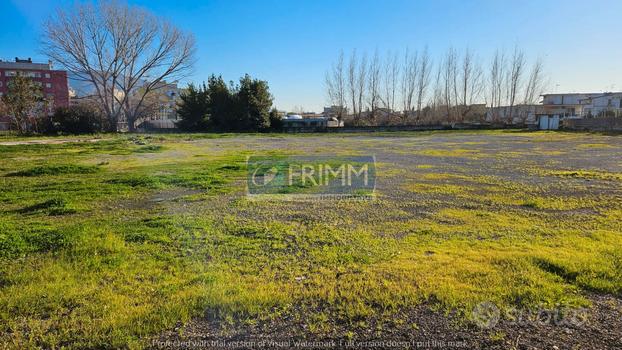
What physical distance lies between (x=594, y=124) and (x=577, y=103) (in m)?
31.1

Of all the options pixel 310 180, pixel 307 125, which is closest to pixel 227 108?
pixel 307 125

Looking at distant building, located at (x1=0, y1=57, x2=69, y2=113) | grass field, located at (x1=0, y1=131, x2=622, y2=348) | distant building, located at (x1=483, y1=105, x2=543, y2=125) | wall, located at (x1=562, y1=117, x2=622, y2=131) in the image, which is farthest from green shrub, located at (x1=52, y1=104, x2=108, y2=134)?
distant building, located at (x1=483, y1=105, x2=543, y2=125)

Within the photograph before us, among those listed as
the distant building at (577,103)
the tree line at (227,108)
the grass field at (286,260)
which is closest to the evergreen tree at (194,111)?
the tree line at (227,108)

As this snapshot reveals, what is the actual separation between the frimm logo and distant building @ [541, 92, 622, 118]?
54975mm

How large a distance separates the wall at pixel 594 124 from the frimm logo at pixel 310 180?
31.2 m

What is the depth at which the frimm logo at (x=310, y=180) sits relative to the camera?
6687 millimetres

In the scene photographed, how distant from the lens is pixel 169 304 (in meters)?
2.45

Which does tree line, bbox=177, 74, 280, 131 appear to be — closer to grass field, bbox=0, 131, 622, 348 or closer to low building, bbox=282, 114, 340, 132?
low building, bbox=282, 114, 340, 132

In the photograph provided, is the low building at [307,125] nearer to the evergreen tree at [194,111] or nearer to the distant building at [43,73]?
the evergreen tree at [194,111]

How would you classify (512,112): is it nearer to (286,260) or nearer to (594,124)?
(594,124)

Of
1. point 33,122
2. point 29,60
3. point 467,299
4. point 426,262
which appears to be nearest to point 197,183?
point 426,262

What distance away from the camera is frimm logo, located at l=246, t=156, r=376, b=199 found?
21.9ft

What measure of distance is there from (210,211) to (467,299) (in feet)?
12.7

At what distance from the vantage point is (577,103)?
2261 inches
